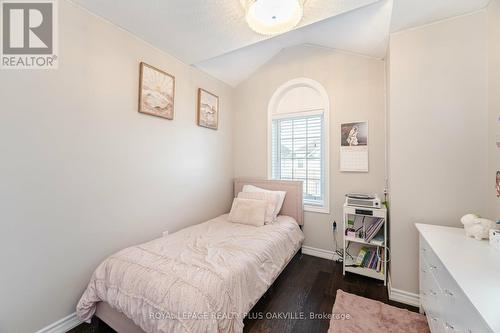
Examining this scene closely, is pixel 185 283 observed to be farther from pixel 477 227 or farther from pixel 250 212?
pixel 477 227

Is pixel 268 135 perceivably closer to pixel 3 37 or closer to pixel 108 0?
pixel 108 0

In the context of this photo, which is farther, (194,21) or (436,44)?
(194,21)

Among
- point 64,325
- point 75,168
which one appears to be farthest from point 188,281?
point 75,168

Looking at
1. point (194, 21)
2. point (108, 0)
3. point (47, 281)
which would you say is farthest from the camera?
point (194, 21)

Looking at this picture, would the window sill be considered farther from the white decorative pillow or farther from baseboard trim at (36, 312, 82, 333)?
baseboard trim at (36, 312, 82, 333)

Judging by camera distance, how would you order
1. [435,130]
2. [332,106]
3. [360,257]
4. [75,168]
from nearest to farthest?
[75,168] < [435,130] < [360,257] < [332,106]

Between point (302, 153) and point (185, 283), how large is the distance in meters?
2.38

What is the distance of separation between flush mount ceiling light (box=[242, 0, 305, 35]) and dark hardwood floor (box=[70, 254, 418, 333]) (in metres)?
2.42

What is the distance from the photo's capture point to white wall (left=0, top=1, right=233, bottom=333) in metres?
1.37

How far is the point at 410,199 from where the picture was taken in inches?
73.5

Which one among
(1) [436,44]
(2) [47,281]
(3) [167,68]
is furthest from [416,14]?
(2) [47,281]

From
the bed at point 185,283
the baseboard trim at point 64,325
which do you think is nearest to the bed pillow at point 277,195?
the bed at point 185,283

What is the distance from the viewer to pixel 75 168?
164 cm

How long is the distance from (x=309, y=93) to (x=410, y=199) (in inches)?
73.9
